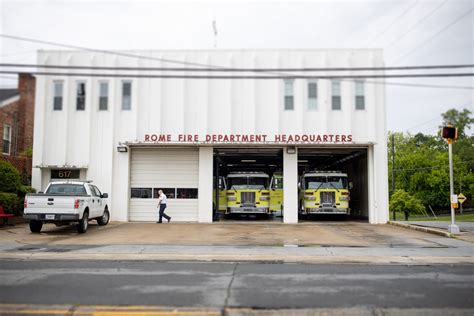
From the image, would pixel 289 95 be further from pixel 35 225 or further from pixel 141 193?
pixel 35 225

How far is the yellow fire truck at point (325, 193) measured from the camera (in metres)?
24.7

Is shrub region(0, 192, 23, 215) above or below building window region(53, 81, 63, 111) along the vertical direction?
below

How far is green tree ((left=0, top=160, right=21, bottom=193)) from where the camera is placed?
67.7 feet

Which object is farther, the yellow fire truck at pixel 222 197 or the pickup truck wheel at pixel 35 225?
the yellow fire truck at pixel 222 197

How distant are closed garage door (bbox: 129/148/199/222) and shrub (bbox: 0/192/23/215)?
5467 millimetres

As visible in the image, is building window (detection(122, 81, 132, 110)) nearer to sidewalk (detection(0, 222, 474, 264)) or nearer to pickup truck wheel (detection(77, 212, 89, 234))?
sidewalk (detection(0, 222, 474, 264))

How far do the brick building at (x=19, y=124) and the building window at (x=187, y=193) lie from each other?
8807mm

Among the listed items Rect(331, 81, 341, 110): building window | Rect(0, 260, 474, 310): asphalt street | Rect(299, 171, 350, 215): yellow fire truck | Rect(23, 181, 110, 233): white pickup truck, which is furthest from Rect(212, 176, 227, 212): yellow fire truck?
Rect(0, 260, 474, 310): asphalt street

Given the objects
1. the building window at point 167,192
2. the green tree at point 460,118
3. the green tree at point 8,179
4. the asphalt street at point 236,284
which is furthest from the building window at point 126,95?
the green tree at point 460,118

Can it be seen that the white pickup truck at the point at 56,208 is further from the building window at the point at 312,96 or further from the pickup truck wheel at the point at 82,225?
the building window at the point at 312,96

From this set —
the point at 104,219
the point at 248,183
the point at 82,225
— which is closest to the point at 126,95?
the point at 104,219

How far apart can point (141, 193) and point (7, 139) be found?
9.71 m

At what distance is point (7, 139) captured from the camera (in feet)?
89.0

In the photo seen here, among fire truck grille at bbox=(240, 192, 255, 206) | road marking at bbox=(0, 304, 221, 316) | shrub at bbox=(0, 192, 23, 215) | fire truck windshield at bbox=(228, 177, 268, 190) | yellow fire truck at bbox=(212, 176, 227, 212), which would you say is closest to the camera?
road marking at bbox=(0, 304, 221, 316)
